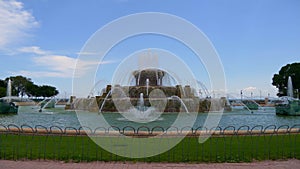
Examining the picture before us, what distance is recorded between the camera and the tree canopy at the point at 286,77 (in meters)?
68.4

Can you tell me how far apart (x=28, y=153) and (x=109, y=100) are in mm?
19625

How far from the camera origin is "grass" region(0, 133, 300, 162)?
812 centimetres

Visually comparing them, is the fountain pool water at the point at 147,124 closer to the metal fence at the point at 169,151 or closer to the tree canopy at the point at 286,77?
the metal fence at the point at 169,151

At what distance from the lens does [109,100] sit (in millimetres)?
28203

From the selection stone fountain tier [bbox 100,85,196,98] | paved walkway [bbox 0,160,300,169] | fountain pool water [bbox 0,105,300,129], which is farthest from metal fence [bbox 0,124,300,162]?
stone fountain tier [bbox 100,85,196,98]

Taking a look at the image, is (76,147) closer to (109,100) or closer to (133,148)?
(133,148)

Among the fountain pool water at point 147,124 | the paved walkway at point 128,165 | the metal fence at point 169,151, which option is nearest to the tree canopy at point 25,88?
the fountain pool water at point 147,124

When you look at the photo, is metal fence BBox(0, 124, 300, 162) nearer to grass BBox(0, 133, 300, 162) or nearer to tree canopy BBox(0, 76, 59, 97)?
→ grass BBox(0, 133, 300, 162)

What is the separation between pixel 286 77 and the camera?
70375 mm

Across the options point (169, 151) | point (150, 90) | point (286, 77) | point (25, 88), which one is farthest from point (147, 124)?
point (25, 88)

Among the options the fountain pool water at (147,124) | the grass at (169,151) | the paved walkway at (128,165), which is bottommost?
the paved walkway at (128,165)

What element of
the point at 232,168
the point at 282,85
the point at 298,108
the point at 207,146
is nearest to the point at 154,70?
the point at 298,108

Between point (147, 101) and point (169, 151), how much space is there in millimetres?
19339

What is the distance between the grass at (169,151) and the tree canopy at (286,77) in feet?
206
